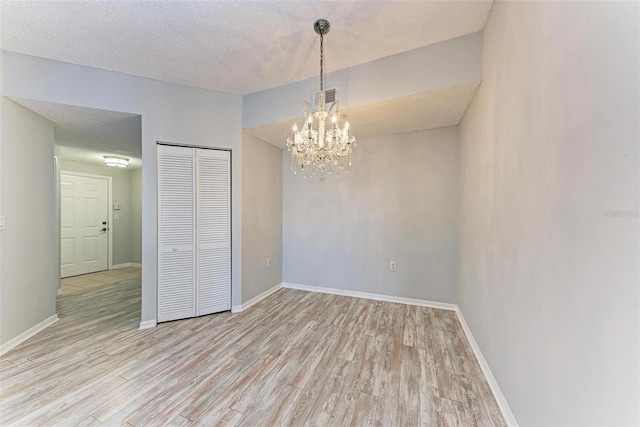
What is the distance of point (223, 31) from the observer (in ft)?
6.37

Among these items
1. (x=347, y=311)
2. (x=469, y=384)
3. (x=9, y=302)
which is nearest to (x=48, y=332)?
(x=9, y=302)

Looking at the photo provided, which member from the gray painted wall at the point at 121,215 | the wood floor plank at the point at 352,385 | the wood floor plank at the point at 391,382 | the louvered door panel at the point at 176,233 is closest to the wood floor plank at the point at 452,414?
the wood floor plank at the point at 391,382

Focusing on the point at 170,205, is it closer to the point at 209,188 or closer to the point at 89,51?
the point at 209,188

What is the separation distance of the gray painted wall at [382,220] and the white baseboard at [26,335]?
9.23 feet

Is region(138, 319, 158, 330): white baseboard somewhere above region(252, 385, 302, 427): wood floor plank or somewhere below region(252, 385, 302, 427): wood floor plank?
above

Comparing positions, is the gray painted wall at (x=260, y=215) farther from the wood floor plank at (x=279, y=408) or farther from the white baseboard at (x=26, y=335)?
the white baseboard at (x=26, y=335)

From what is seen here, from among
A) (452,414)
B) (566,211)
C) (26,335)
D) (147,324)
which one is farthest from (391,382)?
(26,335)

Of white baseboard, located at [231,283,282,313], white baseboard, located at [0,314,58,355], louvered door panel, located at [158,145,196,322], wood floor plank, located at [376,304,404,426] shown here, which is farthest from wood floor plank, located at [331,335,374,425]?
white baseboard, located at [0,314,58,355]

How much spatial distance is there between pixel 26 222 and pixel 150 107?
1.71m

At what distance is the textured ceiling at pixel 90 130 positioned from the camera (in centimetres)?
246

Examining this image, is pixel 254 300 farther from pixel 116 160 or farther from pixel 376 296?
pixel 116 160

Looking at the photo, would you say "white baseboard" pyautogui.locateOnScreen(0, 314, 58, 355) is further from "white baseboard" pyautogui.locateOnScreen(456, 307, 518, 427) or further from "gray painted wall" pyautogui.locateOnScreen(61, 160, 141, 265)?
"white baseboard" pyautogui.locateOnScreen(456, 307, 518, 427)

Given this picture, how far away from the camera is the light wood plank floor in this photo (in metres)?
1.47

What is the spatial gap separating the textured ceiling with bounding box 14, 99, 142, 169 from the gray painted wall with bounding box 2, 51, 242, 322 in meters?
0.13
